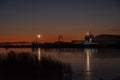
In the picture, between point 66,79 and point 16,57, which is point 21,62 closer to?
point 16,57

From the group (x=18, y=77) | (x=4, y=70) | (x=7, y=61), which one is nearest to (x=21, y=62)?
(x=7, y=61)

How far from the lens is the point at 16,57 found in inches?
1394

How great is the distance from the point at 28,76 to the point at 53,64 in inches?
271

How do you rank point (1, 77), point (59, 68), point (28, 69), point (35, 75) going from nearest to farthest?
1. point (1, 77)
2. point (35, 75)
3. point (28, 69)
4. point (59, 68)

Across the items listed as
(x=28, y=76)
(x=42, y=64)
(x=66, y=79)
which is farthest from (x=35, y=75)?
(x=42, y=64)

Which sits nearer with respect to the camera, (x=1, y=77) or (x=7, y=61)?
(x=1, y=77)

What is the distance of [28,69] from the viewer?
102 ft

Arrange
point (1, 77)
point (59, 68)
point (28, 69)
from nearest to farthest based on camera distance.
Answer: point (1, 77) → point (28, 69) → point (59, 68)

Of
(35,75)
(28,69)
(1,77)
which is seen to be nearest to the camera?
(1,77)

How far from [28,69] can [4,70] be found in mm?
2554

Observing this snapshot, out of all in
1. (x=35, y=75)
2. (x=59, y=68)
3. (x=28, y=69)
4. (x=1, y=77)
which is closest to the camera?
(x=1, y=77)

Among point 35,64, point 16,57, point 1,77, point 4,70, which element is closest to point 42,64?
point 35,64

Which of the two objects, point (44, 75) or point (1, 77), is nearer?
point (1, 77)

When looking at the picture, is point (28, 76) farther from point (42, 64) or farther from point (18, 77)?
point (42, 64)
